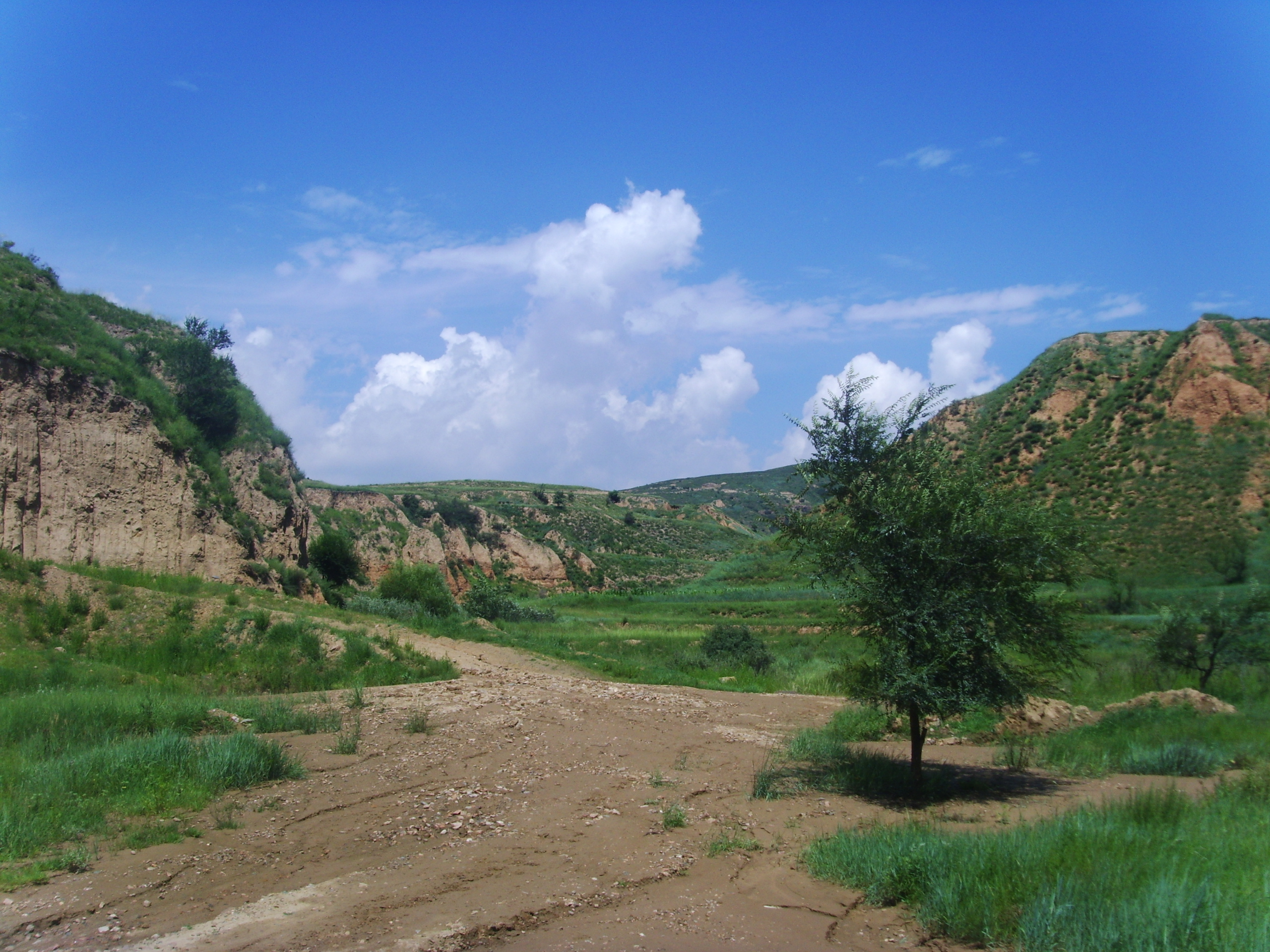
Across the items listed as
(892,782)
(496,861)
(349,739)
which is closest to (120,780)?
(349,739)

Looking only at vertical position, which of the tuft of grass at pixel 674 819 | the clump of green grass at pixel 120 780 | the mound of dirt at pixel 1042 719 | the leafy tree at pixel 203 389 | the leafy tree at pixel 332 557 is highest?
the leafy tree at pixel 203 389

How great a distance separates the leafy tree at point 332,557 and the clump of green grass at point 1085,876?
30402mm

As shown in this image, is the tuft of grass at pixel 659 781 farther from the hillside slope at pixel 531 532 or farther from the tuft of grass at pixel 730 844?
the hillside slope at pixel 531 532

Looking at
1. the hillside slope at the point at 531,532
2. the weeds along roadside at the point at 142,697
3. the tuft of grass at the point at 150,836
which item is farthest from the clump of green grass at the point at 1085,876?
the hillside slope at the point at 531,532

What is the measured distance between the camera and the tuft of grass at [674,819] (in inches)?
344

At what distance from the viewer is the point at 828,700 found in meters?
20.9

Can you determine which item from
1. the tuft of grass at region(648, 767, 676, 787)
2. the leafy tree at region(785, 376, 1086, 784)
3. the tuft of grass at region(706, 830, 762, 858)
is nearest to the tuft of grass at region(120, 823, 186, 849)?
the tuft of grass at region(706, 830, 762, 858)

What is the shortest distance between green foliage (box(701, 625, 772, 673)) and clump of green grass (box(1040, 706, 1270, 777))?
1339 cm

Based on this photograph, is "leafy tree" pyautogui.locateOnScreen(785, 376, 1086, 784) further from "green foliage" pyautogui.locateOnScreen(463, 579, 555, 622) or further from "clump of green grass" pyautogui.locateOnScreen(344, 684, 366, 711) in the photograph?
"green foliage" pyautogui.locateOnScreen(463, 579, 555, 622)

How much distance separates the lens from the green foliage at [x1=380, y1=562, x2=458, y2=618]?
106 ft

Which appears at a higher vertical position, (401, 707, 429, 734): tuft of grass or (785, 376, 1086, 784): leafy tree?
(785, 376, 1086, 784): leafy tree

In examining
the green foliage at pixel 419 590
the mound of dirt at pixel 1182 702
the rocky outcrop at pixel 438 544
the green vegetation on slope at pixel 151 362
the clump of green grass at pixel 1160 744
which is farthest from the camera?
the rocky outcrop at pixel 438 544

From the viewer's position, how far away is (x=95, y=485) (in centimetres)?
2352

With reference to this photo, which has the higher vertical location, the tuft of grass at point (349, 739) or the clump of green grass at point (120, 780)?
the clump of green grass at point (120, 780)
